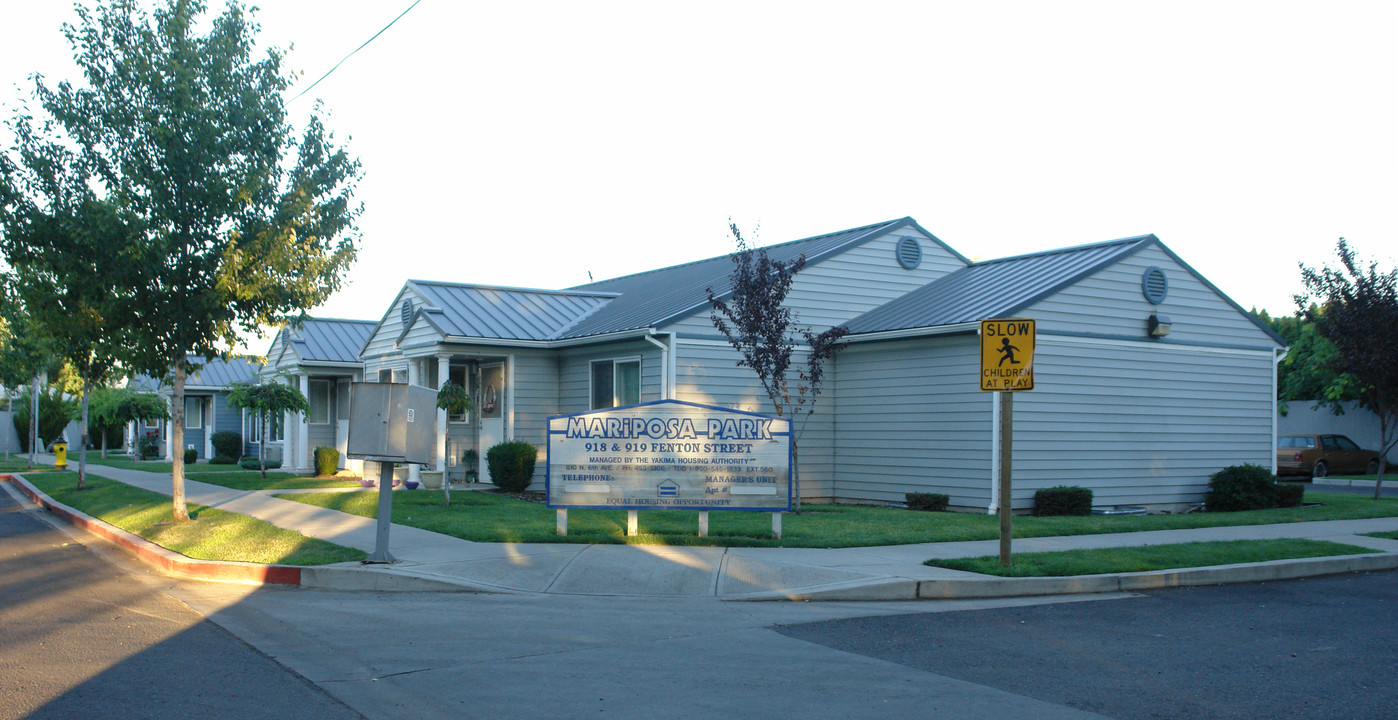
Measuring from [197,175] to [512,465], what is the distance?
8463mm

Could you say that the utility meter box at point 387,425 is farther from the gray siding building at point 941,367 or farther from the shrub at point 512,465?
the shrub at point 512,465

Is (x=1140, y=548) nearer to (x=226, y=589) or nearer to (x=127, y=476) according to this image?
(x=226, y=589)

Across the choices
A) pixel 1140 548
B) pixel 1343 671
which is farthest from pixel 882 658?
pixel 1140 548

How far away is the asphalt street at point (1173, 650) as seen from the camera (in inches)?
258

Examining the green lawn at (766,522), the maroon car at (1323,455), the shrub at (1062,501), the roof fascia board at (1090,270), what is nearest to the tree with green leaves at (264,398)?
the green lawn at (766,522)

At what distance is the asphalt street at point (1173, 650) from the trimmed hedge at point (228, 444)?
33594 millimetres

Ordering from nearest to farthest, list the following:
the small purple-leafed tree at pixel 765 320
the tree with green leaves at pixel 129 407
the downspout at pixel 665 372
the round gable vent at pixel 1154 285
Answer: the small purple-leafed tree at pixel 765 320 → the downspout at pixel 665 372 → the round gable vent at pixel 1154 285 → the tree with green leaves at pixel 129 407

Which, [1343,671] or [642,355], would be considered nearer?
[1343,671]

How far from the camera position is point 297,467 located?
97.2 feet

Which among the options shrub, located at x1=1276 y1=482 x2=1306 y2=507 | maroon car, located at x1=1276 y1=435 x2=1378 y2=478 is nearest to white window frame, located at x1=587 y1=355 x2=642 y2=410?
shrub, located at x1=1276 y1=482 x2=1306 y2=507

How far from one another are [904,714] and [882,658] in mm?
1461

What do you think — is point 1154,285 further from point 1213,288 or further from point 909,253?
point 909,253

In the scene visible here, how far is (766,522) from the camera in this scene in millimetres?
15250

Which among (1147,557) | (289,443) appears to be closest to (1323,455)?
(1147,557)
